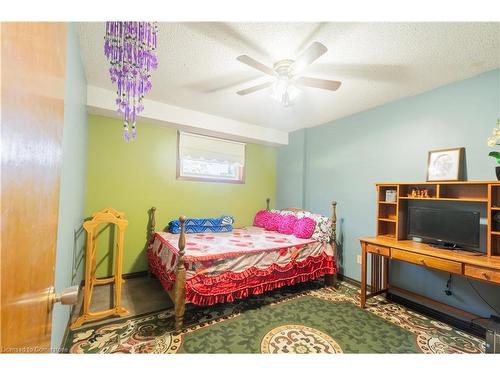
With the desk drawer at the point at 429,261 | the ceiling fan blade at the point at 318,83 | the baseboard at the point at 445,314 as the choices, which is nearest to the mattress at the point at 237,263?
the baseboard at the point at 445,314

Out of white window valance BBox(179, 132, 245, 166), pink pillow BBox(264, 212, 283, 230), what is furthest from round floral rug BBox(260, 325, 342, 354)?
white window valance BBox(179, 132, 245, 166)

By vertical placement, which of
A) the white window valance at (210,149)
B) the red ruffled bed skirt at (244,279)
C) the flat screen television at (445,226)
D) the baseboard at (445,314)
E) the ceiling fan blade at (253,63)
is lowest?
the baseboard at (445,314)

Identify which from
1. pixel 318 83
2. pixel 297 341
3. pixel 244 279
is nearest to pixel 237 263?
pixel 244 279

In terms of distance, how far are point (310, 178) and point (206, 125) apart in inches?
78.8

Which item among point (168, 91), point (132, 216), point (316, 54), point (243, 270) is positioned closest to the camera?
point (316, 54)

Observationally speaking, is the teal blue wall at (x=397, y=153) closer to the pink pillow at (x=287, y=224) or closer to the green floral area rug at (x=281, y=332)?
the green floral area rug at (x=281, y=332)

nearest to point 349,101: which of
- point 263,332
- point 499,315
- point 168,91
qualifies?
point 168,91

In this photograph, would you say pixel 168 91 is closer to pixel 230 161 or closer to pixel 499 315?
pixel 230 161

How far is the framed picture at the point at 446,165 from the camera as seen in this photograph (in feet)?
7.23

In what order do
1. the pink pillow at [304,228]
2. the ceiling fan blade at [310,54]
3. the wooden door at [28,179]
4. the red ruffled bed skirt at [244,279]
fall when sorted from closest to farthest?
the wooden door at [28,179] < the ceiling fan blade at [310,54] < the red ruffled bed skirt at [244,279] < the pink pillow at [304,228]

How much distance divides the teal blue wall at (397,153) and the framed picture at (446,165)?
7 cm

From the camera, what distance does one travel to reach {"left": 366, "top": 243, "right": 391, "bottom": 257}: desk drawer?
2.23 m

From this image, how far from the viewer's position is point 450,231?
83.3 inches

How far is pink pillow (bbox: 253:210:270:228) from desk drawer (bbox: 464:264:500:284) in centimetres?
262
